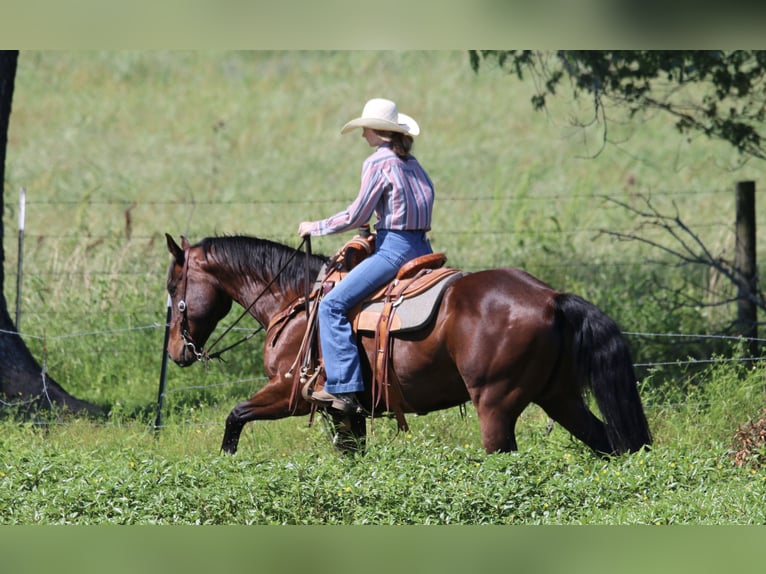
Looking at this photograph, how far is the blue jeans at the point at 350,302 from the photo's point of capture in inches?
279

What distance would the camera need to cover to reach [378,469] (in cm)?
671

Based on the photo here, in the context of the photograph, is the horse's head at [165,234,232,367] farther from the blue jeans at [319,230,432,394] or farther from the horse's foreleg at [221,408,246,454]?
the blue jeans at [319,230,432,394]

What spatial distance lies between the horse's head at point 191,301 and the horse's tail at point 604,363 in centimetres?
270

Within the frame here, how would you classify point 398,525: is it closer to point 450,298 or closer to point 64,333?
point 450,298

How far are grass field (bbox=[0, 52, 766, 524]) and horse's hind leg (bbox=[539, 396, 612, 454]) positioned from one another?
13 centimetres

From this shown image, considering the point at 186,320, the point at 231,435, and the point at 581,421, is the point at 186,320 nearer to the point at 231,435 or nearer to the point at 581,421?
the point at 231,435

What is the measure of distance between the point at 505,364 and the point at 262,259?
2148 mm

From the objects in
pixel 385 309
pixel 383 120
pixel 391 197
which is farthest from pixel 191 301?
pixel 383 120

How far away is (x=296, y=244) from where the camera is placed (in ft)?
44.3

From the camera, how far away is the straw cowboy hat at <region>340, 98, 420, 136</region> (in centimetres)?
701

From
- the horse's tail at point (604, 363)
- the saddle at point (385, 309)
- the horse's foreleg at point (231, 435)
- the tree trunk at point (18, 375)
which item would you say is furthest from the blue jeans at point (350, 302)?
the tree trunk at point (18, 375)

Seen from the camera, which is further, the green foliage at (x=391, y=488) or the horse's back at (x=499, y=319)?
the horse's back at (x=499, y=319)

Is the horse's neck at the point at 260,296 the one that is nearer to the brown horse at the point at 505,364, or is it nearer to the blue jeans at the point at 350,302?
the brown horse at the point at 505,364

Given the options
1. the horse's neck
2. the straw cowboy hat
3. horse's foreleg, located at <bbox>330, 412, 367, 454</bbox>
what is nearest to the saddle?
horse's foreleg, located at <bbox>330, 412, 367, 454</bbox>
